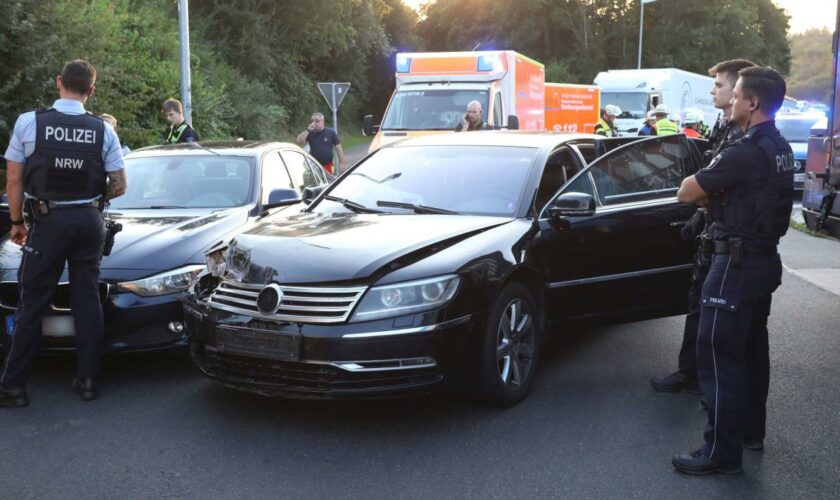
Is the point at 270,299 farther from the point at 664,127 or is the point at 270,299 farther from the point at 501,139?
the point at 664,127

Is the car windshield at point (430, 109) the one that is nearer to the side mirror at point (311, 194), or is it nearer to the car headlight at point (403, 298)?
the side mirror at point (311, 194)

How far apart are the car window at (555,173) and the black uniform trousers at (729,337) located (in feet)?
5.21

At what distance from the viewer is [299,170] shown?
8008mm

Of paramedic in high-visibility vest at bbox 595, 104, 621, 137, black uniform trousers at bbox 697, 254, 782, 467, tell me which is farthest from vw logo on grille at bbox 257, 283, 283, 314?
paramedic in high-visibility vest at bbox 595, 104, 621, 137

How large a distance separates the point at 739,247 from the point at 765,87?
0.72 metres

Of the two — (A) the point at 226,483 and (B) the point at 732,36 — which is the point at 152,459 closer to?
(A) the point at 226,483

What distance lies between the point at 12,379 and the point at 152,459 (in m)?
1.30

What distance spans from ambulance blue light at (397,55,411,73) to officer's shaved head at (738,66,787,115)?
12767 millimetres

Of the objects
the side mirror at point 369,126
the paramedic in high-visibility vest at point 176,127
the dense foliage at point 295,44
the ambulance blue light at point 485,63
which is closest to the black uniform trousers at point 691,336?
the paramedic in high-visibility vest at point 176,127

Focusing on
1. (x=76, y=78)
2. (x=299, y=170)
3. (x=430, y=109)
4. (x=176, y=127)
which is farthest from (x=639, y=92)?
(x=76, y=78)

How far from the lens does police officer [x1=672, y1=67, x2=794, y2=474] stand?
154 inches


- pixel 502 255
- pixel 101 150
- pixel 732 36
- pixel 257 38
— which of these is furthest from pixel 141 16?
pixel 732 36

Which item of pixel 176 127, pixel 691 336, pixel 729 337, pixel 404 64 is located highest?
pixel 404 64

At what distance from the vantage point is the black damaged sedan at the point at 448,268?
4312 mm
